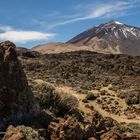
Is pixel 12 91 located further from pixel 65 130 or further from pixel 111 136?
pixel 111 136

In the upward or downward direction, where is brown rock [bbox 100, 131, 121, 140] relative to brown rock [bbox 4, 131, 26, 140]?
downward

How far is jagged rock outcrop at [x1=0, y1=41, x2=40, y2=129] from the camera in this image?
16.1 metres

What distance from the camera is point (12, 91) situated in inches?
650

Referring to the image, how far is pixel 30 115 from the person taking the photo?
16.8m

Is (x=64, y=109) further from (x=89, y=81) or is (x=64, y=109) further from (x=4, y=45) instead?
(x=89, y=81)

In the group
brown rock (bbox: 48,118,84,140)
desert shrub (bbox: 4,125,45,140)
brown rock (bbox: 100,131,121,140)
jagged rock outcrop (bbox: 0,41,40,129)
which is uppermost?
jagged rock outcrop (bbox: 0,41,40,129)

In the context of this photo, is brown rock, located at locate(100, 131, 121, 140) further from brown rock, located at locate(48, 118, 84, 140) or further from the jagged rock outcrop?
the jagged rock outcrop

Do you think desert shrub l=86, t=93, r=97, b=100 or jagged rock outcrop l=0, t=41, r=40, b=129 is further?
desert shrub l=86, t=93, r=97, b=100

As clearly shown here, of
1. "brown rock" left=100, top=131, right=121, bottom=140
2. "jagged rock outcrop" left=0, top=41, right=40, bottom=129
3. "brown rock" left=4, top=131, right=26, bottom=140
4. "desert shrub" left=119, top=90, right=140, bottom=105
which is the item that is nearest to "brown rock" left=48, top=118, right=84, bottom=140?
"brown rock" left=100, top=131, right=121, bottom=140

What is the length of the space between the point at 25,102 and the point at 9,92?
0.80 metres

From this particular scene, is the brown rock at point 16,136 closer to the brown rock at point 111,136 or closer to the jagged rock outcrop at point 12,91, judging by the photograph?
the jagged rock outcrop at point 12,91

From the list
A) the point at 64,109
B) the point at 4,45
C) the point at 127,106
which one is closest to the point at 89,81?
the point at 127,106

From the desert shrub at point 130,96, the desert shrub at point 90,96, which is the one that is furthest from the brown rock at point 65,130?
the desert shrub at point 130,96

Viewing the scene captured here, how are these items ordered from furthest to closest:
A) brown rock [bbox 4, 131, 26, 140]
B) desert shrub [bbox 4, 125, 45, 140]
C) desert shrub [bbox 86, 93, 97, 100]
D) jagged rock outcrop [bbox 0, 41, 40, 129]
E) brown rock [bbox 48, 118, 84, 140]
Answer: desert shrub [bbox 86, 93, 97, 100]
jagged rock outcrop [bbox 0, 41, 40, 129]
brown rock [bbox 48, 118, 84, 140]
desert shrub [bbox 4, 125, 45, 140]
brown rock [bbox 4, 131, 26, 140]
